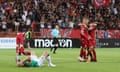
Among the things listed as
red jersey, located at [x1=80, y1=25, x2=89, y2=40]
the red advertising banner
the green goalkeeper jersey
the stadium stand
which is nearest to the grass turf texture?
the green goalkeeper jersey

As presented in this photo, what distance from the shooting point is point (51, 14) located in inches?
1823

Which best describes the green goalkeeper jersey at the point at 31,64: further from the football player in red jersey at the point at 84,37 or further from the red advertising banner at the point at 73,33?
the red advertising banner at the point at 73,33

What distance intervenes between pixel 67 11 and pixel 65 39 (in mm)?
3477

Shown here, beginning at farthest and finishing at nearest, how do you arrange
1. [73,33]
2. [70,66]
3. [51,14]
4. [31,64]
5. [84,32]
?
1. [73,33]
2. [51,14]
3. [84,32]
4. [70,66]
5. [31,64]

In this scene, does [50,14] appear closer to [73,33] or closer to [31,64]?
[73,33]

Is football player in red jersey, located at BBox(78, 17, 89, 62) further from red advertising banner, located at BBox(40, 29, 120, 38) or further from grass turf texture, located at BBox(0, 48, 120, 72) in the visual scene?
red advertising banner, located at BBox(40, 29, 120, 38)

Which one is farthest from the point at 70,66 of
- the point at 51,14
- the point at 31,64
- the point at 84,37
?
the point at 51,14

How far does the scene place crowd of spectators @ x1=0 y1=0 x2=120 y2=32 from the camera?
145 ft

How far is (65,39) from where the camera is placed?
45.8 meters

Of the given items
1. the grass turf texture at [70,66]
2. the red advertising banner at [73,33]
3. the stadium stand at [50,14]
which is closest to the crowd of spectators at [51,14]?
the stadium stand at [50,14]

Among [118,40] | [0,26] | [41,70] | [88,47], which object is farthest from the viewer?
[118,40]

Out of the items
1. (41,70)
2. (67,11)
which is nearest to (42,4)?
(67,11)

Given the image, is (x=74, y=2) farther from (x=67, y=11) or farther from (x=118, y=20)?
(x=118, y=20)

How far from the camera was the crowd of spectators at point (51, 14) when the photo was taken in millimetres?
44188
